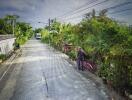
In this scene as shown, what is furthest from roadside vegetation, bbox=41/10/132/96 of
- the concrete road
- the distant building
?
the distant building

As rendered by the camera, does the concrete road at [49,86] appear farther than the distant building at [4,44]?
No

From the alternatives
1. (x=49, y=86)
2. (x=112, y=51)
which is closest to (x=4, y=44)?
(x=49, y=86)

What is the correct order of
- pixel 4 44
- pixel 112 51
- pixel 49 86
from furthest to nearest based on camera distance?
pixel 4 44 → pixel 49 86 → pixel 112 51

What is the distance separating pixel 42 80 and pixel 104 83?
4.65m

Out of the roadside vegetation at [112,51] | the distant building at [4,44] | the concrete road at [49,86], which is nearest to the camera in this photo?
the roadside vegetation at [112,51]

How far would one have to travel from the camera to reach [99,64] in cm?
1652

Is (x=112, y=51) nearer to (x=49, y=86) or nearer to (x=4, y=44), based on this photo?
(x=49, y=86)

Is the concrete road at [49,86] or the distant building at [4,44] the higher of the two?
the distant building at [4,44]

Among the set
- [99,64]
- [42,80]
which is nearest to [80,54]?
[99,64]

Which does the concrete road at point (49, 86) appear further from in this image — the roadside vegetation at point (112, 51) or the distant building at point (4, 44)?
the distant building at point (4, 44)

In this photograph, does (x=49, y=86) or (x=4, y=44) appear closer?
(x=49, y=86)

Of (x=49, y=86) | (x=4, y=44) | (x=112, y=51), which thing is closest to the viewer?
(x=112, y=51)

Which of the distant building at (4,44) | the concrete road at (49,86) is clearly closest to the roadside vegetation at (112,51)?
the concrete road at (49,86)

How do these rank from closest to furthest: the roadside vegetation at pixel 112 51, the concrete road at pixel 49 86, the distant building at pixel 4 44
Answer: the roadside vegetation at pixel 112 51 → the concrete road at pixel 49 86 → the distant building at pixel 4 44
